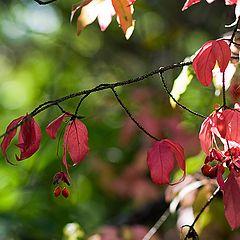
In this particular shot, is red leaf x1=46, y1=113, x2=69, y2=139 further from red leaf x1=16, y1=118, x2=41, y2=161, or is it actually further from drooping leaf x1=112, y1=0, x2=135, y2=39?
drooping leaf x1=112, y1=0, x2=135, y2=39

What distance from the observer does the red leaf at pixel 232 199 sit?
1.05m

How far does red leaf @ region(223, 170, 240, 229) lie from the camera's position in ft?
3.46

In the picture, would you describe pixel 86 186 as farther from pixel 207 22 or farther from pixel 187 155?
pixel 207 22

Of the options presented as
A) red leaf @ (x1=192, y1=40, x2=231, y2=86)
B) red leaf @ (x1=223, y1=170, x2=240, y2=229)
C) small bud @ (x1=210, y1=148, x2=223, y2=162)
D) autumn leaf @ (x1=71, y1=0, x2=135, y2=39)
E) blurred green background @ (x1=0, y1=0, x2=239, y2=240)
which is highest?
autumn leaf @ (x1=71, y1=0, x2=135, y2=39)

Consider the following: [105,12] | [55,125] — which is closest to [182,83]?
[105,12]

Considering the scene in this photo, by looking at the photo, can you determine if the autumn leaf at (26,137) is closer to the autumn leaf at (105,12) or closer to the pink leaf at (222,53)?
the autumn leaf at (105,12)

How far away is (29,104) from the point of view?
363cm

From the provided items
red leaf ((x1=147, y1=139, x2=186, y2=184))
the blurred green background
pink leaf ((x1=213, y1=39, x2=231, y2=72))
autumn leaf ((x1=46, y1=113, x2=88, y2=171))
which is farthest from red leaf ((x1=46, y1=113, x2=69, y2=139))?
the blurred green background

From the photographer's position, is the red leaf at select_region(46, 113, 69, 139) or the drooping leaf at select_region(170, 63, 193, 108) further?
the drooping leaf at select_region(170, 63, 193, 108)

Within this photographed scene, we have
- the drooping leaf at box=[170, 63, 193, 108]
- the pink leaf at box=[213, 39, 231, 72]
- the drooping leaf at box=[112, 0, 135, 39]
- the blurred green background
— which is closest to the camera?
the pink leaf at box=[213, 39, 231, 72]

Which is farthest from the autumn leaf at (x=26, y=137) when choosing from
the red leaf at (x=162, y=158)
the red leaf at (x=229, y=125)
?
the red leaf at (x=229, y=125)

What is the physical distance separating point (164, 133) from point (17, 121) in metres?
1.73

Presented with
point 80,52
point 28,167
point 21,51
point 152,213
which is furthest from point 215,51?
point 21,51

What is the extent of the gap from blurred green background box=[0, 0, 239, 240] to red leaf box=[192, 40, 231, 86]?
755mm
